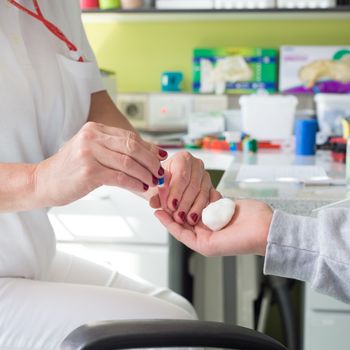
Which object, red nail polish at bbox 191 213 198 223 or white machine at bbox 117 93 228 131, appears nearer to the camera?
red nail polish at bbox 191 213 198 223

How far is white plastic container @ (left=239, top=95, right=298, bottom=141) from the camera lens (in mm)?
2223

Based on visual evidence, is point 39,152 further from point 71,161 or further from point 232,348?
point 232,348

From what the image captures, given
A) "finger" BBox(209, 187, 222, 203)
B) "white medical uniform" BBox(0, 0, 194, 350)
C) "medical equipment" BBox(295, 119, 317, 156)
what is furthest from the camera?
"medical equipment" BBox(295, 119, 317, 156)

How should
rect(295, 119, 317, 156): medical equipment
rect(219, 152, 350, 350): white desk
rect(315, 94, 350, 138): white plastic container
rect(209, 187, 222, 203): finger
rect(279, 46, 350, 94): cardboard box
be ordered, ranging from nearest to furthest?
rect(209, 187, 222, 203): finger → rect(219, 152, 350, 350): white desk → rect(295, 119, 317, 156): medical equipment → rect(315, 94, 350, 138): white plastic container → rect(279, 46, 350, 94): cardboard box

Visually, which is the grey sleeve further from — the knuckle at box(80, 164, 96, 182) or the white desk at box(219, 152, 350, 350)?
the white desk at box(219, 152, 350, 350)

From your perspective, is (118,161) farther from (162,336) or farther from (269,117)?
(269,117)

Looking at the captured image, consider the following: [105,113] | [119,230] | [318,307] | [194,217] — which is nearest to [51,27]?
[105,113]

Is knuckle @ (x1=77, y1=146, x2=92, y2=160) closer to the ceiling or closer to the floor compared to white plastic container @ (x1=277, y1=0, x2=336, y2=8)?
closer to the floor

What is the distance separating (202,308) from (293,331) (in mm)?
312

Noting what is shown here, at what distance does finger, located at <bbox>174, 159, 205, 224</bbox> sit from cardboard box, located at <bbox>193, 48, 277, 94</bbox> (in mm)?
1359

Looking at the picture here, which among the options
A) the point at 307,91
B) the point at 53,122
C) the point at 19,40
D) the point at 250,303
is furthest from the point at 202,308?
the point at 19,40

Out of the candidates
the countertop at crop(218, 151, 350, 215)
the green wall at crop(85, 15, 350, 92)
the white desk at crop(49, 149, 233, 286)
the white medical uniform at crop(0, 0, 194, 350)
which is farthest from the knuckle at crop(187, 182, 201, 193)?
the green wall at crop(85, 15, 350, 92)

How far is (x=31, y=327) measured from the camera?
110 centimetres

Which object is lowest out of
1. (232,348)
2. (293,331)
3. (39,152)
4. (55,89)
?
(293,331)
